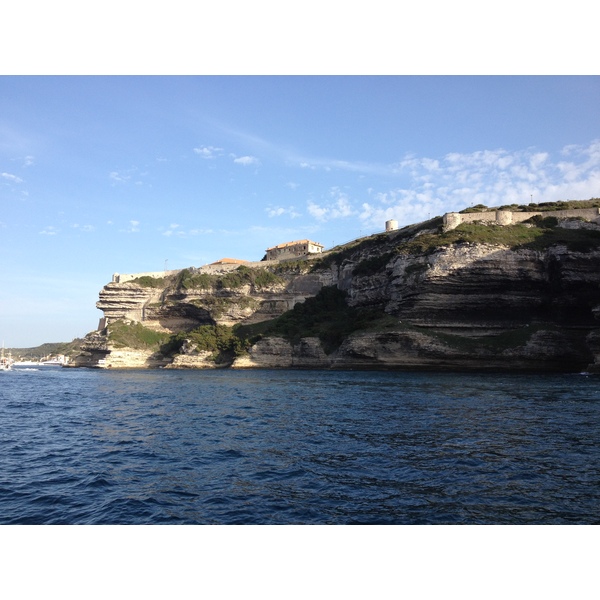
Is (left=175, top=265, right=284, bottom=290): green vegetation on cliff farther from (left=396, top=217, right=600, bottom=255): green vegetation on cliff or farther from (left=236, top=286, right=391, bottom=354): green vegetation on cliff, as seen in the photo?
(left=396, top=217, right=600, bottom=255): green vegetation on cliff

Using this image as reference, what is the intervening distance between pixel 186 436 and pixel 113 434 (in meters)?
3.50

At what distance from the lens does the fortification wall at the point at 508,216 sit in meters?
73.2

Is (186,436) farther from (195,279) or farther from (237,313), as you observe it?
(195,279)

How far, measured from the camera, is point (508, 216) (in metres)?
75.6

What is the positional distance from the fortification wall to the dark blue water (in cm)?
5278

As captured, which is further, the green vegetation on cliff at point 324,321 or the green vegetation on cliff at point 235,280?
the green vegetation on cliff at point 235,280

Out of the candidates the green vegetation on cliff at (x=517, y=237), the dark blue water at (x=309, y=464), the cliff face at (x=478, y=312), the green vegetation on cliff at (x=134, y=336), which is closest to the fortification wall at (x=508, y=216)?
the green vegetation on cliff at (x=517, y=237)

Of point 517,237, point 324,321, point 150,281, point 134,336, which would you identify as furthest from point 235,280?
point 517,237

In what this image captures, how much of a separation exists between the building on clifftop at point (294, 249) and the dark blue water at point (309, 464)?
103 metres

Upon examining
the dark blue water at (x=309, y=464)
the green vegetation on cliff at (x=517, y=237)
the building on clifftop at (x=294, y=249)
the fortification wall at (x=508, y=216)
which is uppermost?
the building on clifftop at (x=294, y=249)

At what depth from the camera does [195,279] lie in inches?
4579

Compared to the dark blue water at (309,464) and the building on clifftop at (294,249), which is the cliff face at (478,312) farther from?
the building on clifftop at (294,249)

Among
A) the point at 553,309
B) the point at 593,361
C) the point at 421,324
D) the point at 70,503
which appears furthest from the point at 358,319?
the point at 70,503

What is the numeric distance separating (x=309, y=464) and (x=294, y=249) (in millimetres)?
122211
